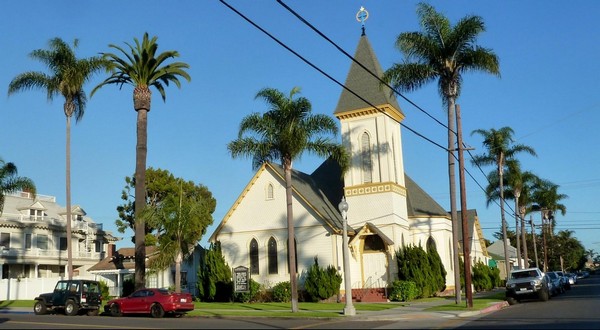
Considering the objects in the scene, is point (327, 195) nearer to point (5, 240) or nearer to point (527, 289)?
point (527, 289)

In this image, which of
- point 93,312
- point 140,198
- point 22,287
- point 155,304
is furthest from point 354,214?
point 22,287

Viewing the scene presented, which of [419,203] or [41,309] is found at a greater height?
[419,203]

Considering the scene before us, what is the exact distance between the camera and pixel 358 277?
132ft

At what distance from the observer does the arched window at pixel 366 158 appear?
140ft

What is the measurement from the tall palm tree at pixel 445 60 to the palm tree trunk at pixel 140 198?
1390cm

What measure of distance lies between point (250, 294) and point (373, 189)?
1119 centimetres

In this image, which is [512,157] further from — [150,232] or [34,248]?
[34,248]

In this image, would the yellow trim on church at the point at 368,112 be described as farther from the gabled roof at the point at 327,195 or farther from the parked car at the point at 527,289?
the parked car at the point at 527,289

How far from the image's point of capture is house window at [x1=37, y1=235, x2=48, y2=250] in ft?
195

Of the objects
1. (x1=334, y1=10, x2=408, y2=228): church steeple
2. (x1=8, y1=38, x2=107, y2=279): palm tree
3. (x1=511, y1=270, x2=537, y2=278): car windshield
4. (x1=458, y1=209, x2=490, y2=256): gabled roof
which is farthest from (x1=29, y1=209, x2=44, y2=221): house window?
(x1=511, y1=270, x2=537, y2=278): car windshield

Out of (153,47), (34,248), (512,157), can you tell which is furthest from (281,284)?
(34,248)

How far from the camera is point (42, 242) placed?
196 feet

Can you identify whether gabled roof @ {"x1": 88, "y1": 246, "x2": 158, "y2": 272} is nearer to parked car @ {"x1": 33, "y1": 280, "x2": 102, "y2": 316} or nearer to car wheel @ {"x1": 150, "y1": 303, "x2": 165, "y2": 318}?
parked car @ {"x1": 33, "y1": 280, "x2": 102, "y2": 316}

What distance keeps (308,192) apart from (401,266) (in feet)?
26.6
